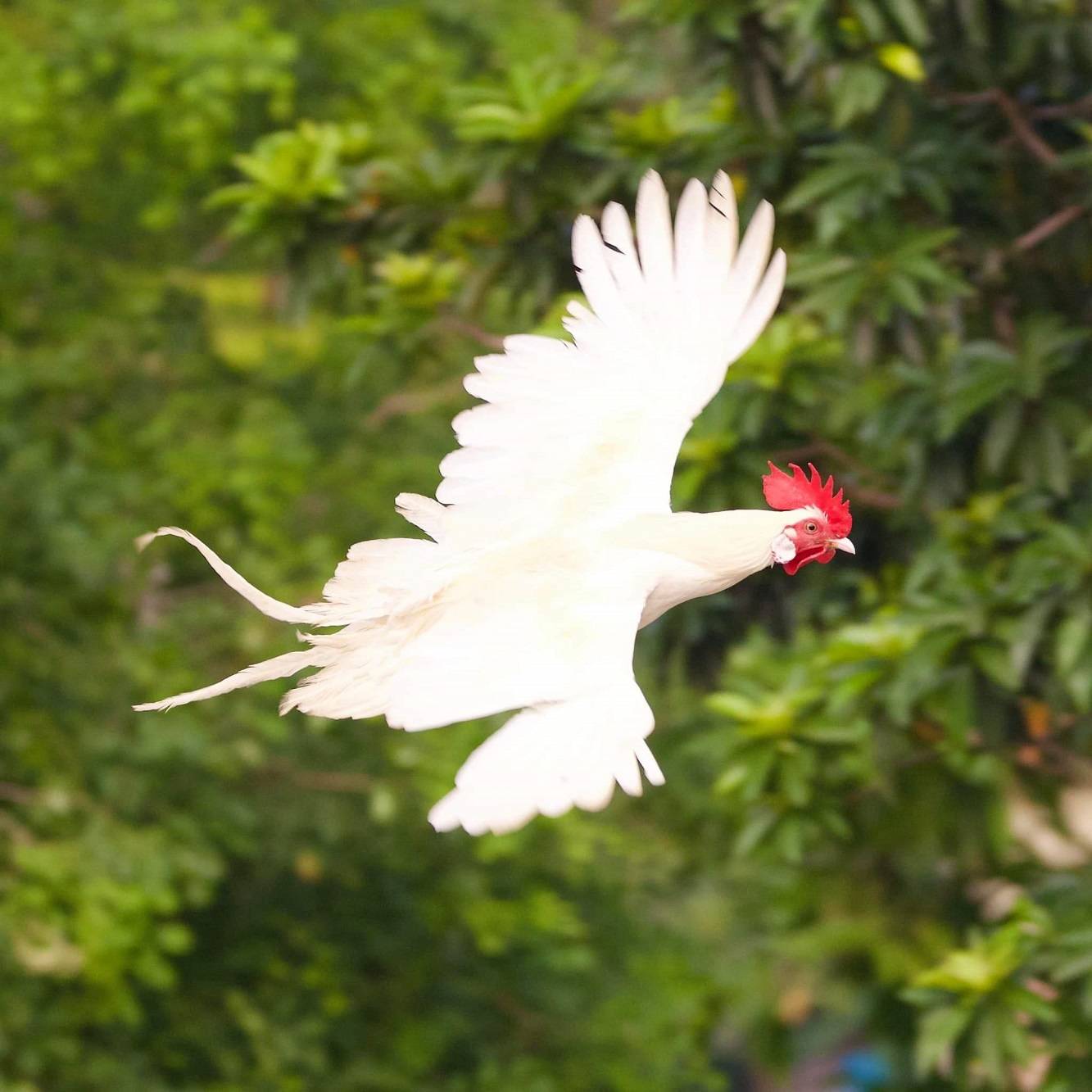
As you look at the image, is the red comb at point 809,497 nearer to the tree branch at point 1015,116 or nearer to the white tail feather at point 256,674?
the white tail feather at point 256,674

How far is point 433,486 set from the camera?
6.30 meters

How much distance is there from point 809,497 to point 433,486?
3875 millimetres

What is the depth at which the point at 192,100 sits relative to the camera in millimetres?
5547

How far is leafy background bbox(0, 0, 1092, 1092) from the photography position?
11.6ft

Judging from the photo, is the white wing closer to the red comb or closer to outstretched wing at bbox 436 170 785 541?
outstretched wing at bbox 436 170 785 541

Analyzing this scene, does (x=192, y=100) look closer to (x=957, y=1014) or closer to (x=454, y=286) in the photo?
(x=454, y=286)

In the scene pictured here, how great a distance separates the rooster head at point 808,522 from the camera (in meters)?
2.34

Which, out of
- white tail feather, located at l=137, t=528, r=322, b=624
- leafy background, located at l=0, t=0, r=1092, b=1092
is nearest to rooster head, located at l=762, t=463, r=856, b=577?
white tail feather, located at l=137, t=528, r=322, b=624

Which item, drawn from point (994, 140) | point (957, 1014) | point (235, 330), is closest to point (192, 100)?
point (235, 330)

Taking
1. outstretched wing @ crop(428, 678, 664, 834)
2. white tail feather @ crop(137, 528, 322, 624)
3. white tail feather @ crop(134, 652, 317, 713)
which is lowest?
outstretched wing @ crop(428, 678, 664, 834)

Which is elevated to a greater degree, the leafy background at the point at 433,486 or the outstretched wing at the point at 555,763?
the leafy background at the point at 433,486

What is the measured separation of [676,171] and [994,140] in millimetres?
738

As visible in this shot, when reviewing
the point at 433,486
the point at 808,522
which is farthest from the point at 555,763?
the point at 433,486

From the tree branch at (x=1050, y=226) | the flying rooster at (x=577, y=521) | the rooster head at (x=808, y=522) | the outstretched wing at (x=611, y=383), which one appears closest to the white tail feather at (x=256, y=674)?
the flying rooster at (x=577, y=521)
